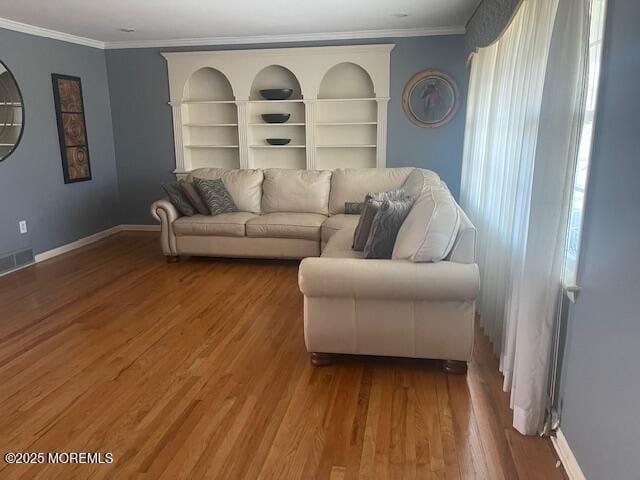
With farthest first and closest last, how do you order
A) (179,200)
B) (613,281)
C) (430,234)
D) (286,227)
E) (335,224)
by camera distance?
(179,200), (286,227), (335,224), (430,234), (613,281)

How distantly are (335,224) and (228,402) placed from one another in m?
2.45

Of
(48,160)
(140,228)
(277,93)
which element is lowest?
(140,228)

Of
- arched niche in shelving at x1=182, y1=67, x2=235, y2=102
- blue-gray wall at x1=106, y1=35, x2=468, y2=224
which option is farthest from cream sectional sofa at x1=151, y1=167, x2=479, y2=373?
arched niche in shelving at x1=182, y1=67, x2=235, y2=102

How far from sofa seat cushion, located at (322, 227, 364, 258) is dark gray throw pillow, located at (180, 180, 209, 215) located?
169cm

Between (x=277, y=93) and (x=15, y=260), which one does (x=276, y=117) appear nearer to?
(x=277, y=93)

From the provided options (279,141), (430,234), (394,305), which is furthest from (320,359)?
(279,141)

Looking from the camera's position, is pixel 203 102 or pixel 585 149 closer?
pixel 585 149

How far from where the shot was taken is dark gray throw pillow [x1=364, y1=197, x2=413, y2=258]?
2.88 metres

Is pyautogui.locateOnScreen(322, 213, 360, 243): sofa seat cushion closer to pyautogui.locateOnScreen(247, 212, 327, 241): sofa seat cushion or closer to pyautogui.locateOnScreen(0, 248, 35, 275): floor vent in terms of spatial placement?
pyautogui.locateOnScreen(247, 212, 327, 241): sofa seat cushion

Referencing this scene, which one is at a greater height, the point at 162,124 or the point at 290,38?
the point at 290,38

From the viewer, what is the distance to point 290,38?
5.78m

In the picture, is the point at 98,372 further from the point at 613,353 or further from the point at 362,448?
the point at 613,353

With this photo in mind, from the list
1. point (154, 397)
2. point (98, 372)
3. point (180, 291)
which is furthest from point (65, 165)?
point (154, 397)

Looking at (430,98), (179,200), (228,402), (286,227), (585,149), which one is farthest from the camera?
(430,98)
